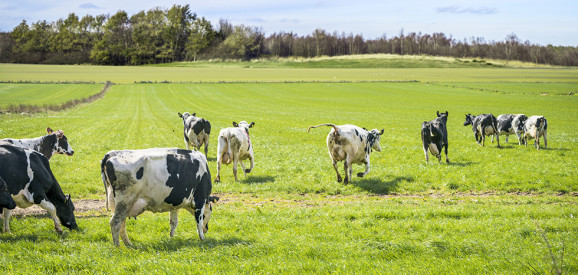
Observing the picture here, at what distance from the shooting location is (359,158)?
60.3 feet

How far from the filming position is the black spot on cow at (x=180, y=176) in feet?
31.4

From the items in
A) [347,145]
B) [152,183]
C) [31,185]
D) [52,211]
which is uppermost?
[152,183]

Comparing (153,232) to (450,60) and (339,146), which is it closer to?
(339,146)

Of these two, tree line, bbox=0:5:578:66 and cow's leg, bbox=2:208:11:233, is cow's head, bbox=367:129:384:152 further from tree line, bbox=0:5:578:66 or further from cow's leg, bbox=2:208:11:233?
tree line, bbox=0:5:578:66

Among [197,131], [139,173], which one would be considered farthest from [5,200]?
[197,131]

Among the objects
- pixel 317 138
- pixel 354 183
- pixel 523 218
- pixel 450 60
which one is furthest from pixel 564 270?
pixel 450 60

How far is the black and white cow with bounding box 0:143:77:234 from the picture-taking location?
10.1 metres

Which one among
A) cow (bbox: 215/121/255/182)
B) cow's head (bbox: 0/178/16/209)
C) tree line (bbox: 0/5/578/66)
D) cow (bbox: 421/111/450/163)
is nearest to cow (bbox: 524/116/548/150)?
cow (bbox: 421/111/450/163)

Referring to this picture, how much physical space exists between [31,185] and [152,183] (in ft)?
10.7

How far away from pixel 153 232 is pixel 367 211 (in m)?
5.53

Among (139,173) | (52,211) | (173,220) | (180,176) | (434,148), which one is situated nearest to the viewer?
(139,173)

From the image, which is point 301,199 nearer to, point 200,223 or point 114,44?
point 200,223

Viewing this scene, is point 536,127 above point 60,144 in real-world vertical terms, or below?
below

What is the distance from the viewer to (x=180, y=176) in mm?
9695
